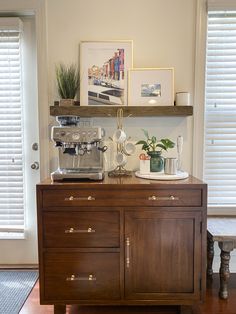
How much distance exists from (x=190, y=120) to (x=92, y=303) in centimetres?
148

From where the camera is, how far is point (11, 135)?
86.4 inches

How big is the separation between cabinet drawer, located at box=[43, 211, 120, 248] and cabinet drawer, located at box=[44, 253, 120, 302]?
0.07 metres

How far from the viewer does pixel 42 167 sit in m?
2.12

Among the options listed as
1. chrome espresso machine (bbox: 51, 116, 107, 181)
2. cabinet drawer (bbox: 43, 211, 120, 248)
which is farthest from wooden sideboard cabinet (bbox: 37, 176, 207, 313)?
chrome espresso machine (bbox: 51, 116, 107, 181)

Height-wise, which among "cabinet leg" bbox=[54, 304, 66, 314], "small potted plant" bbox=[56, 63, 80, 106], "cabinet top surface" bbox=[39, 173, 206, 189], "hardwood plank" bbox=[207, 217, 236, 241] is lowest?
"cabinet leg" bbox=[54, 304, 66, 314]

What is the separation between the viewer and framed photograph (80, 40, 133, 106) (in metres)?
2.03

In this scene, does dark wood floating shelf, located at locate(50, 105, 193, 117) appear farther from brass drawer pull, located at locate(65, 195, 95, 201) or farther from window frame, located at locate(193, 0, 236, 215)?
brass drawer pull, located at locate(65, 195, 95, 201)

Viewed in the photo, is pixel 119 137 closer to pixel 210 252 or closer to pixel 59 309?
pixel 210 252

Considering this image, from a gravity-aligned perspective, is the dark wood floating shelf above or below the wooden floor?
above

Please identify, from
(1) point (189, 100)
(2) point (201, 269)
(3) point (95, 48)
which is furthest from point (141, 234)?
(3) point (95, 48)

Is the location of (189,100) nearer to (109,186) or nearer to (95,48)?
(95,48)

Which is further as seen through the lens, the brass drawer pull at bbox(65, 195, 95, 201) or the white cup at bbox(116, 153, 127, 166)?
the white cup at bbox(116, 153, 127, 166)

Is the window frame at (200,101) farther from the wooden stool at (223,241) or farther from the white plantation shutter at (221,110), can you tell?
the wooden stool at (223,241)

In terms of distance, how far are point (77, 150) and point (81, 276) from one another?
786 mm
